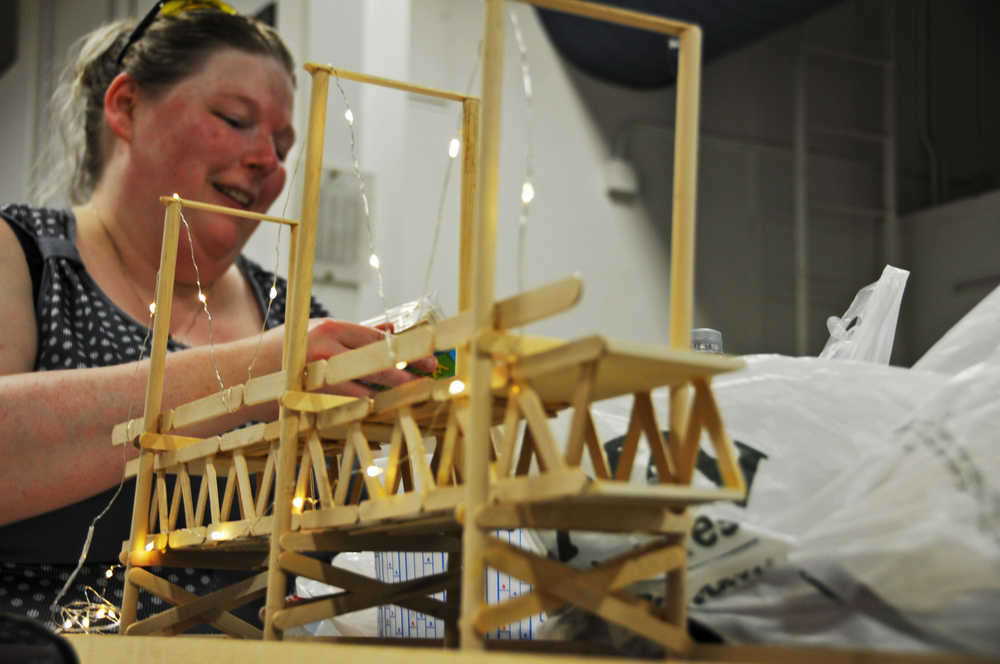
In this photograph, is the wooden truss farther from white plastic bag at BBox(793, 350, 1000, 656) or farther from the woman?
→ the woman

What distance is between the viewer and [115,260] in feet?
4.71

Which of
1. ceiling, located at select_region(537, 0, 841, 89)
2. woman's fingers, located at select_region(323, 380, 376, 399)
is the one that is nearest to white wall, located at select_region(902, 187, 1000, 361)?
ceiling, located at select_region(537, 0, 841, 89)

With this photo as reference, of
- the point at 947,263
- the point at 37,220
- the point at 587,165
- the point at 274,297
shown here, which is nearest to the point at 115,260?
the point at 37,220

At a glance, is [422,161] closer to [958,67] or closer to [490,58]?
[958,67]

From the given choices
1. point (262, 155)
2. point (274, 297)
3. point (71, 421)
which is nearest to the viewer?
point (274, 297)

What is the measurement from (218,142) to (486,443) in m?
0.97

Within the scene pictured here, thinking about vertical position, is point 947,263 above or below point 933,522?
above

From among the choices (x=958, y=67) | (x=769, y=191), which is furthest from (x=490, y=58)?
(x=958, y=67)

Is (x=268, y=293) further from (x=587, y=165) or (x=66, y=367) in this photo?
(x=587, y=165)

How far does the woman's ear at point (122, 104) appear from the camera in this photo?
1438mm

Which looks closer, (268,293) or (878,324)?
(878,324)

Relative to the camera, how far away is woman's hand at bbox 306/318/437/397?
69cm

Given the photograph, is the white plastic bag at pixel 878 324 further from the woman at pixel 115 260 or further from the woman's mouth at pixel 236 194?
the woman's mouth at pixel 236 194

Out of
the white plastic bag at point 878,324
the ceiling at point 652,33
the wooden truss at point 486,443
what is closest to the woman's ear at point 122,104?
the wooden truss at point 486,443
